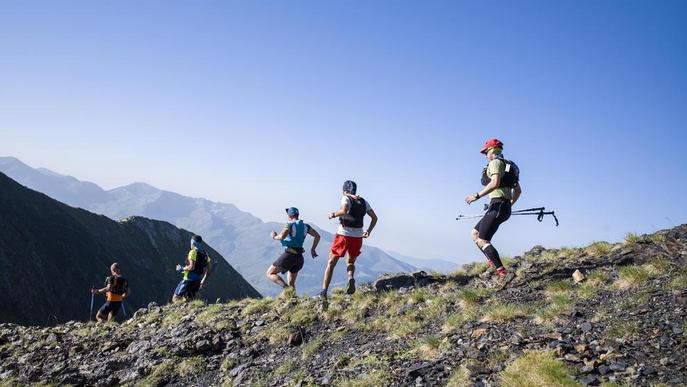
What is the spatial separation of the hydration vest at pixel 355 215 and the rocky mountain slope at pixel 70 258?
52832 mm

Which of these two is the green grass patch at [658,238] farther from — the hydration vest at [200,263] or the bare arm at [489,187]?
the hydration vest at [200,263]

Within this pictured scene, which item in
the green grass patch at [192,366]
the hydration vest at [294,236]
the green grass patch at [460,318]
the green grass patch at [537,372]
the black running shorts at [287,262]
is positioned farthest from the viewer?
the black running shorts at [287,262]

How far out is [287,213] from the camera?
1223cm

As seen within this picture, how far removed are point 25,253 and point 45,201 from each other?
1011 inches

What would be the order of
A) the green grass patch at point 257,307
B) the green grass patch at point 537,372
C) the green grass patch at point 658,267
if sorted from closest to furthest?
the green grass patch at point 537,372, the green grass patch at point 658,267, the green grass patch at point 257,307

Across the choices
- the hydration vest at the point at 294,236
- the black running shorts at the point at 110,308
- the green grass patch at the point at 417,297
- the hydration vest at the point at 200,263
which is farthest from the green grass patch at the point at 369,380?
the black running shorts at the point at 110,308

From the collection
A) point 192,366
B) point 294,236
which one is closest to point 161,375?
point 192,366

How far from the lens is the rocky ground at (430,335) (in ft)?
17.0

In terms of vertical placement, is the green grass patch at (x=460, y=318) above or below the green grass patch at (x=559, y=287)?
below

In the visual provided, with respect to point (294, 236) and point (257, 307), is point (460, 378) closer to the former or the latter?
point (257, 307)

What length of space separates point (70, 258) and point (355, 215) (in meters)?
95.6

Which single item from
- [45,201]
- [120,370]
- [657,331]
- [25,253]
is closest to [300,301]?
[120,370]

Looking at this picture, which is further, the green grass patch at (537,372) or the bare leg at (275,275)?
the bare leg at (275,275)

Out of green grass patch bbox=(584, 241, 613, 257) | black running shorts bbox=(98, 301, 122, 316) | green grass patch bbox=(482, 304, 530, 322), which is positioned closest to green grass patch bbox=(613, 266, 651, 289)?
green grass patch bbox=(482, 304, 530, 322)
